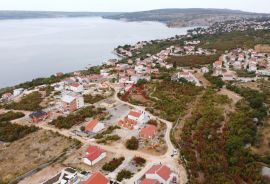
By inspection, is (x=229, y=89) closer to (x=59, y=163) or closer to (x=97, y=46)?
(x=59, y=163)

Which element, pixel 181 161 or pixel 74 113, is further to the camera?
pixel 74 113

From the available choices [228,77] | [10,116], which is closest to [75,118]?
[10,116]

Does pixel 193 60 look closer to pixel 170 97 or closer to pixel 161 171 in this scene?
pixel 170 97

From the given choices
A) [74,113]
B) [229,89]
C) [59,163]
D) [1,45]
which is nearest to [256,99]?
[229,89]

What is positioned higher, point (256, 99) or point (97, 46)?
point (256, 99)

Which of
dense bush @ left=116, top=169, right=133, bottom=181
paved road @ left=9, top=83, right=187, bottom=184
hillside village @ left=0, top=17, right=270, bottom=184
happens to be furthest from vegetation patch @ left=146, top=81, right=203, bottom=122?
dense bush @ left=116, top=169, right=133, bottom=181

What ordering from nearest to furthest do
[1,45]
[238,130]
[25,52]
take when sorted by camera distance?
[238,130]
[25,52]
[1,45]

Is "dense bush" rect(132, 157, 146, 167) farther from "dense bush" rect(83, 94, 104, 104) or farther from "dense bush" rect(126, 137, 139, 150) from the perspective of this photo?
"dense bush" rect(83, 94, 104, 104)
